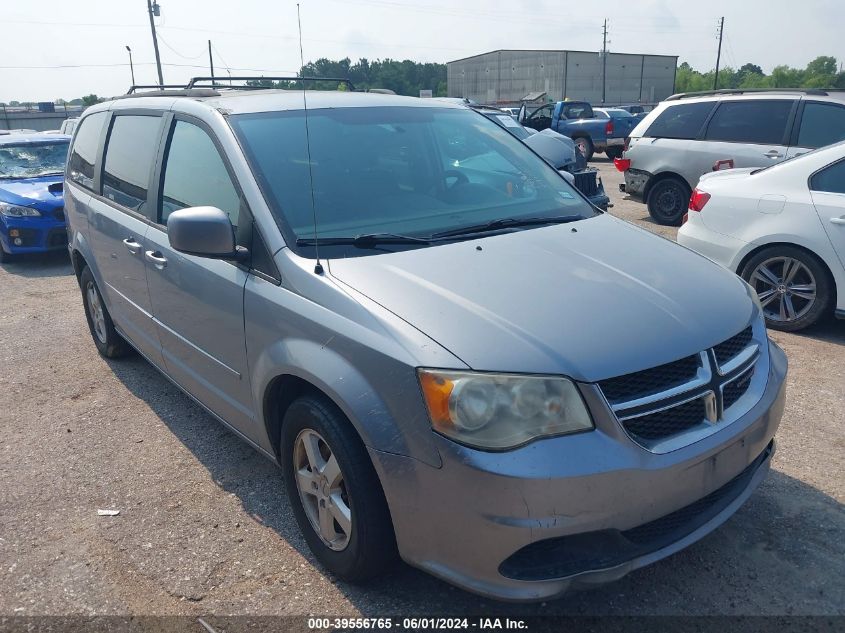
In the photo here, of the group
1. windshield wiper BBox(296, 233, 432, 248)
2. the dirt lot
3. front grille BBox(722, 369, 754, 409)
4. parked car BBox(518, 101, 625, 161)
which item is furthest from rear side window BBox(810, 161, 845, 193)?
parked car BBox(518, 101, 625, 161)

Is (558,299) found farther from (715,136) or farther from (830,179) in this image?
(715,136)

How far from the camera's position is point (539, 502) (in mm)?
2064

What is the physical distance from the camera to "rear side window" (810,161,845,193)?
5.10 metres

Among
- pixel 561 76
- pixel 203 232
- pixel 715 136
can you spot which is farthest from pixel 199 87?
pixel 561 76

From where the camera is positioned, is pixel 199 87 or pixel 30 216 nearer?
pixel 199 87

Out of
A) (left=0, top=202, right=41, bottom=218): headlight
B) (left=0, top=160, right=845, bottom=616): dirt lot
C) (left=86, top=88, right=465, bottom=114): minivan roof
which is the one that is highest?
(left=86, top=88, right=465, bottom=114): minivan roof

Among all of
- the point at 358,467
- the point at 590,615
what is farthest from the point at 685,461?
the point at 358,467

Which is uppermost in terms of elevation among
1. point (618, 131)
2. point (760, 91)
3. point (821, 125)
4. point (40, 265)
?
point (760, 91)

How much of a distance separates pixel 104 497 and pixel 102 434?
794 millimetres

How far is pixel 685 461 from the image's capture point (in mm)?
2236

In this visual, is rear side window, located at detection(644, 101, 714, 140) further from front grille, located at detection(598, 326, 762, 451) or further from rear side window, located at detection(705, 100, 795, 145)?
front grille, located at detection(598, 326, 762, 451)

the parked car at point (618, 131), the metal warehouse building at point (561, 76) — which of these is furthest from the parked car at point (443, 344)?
the metal warehouse building at point (561, 76)

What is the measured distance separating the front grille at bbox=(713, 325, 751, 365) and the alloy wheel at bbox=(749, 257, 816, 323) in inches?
119

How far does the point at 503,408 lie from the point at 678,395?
2.00 feet
